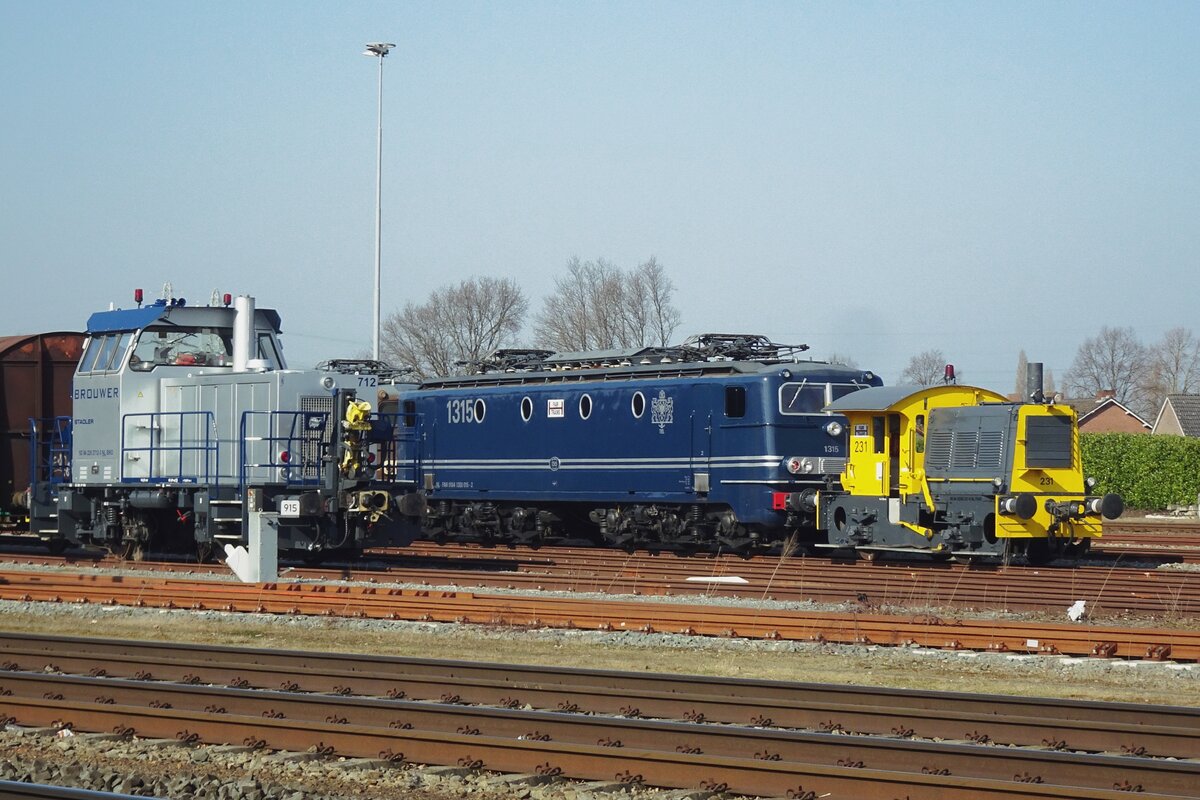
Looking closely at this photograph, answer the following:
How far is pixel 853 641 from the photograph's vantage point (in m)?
14.4

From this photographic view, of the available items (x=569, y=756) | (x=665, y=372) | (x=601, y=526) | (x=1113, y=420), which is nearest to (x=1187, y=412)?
(x=1113, y=420)

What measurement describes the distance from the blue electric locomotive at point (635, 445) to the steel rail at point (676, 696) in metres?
9.24

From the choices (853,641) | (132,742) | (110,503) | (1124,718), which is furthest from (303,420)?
(1124,718)

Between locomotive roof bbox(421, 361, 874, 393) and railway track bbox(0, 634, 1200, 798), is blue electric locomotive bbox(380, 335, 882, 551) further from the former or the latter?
railway track bbox(0, 634, 1200, 798)

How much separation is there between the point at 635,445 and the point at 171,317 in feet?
27.6

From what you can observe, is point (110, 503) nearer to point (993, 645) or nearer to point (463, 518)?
point (463, 518)

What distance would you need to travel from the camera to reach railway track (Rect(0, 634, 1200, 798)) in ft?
28.0

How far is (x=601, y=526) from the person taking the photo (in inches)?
1081

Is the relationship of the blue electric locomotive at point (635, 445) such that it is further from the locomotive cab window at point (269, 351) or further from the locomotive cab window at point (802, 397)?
the locomotive cab window at point (269, 351)

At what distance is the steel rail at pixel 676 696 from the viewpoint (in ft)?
32.1

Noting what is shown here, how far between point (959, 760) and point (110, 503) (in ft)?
57.0

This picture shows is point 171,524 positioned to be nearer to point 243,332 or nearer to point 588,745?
point 243,332

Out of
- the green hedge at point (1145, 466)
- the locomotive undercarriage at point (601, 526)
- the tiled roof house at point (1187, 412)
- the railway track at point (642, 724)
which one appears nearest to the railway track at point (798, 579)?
the locomotive undercarriage at point (601, 526)

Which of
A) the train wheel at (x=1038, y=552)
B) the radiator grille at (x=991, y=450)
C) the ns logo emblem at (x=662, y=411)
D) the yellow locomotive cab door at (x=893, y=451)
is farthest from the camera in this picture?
the ns logo emblem at (x=662, y=411)
